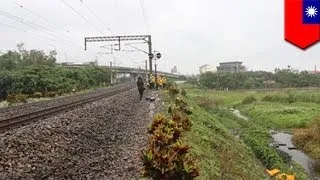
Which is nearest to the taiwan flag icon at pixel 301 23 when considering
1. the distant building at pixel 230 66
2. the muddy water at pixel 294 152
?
the muddy water at pixel 294 152

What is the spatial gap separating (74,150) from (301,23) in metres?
8.47

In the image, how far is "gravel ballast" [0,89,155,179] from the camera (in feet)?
35.1

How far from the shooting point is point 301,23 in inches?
287

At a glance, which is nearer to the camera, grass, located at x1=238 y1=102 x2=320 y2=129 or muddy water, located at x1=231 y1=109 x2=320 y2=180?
muddy water, located at x1=231 y1=109 x2=320 y2=180

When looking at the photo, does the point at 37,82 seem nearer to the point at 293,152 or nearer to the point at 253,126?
the point at 253,126

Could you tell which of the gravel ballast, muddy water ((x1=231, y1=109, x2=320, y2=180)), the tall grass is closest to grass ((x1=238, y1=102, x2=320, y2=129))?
muddy water ((x1=231, y1=109, x2=320, y2=180))

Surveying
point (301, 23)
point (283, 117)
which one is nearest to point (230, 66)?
point (283, 117)

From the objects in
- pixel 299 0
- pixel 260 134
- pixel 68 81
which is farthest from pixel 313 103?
pixel 299 0

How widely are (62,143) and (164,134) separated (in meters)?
5.24

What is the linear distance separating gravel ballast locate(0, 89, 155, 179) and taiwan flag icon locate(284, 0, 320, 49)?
447cm

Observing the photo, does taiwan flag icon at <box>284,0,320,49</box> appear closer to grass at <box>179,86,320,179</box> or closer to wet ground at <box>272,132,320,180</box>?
grass at <box>179,86,320,179</box>

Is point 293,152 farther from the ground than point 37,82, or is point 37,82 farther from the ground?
point 37,82

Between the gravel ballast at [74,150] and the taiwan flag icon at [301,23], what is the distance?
4.47 metres

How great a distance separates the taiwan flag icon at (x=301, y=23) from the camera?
278 inches
